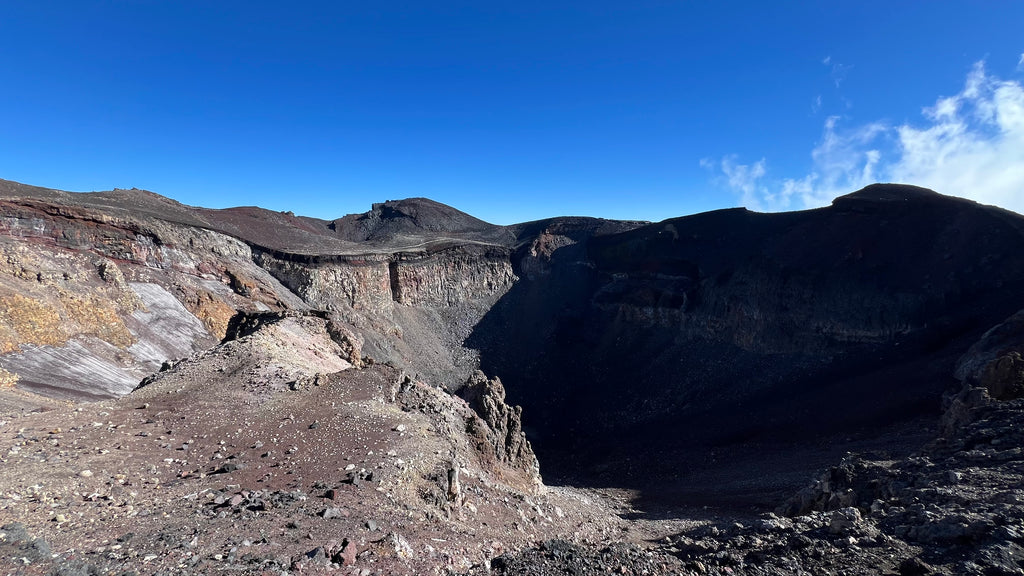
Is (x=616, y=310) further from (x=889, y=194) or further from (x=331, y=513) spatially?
(x=331, y=513)

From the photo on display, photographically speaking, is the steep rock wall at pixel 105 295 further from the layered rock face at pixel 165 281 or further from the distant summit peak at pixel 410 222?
the distant summit peak at pixel 410 222

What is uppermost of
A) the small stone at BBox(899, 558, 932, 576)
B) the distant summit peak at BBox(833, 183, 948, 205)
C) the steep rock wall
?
the distant summit peak at BBox(833, 183, 948, 205)

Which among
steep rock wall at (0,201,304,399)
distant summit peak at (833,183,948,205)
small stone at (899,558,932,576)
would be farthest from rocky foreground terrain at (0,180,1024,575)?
distant summit peak at (833,183,948,205)

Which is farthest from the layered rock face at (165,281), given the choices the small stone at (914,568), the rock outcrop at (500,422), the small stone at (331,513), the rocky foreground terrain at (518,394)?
the small stone at (914,568)

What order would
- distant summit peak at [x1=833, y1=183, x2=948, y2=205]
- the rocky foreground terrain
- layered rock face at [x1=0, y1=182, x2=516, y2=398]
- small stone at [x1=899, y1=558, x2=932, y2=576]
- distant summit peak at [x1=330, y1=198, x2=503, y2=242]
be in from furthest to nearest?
distant summit peak at [x1=330, y1=198, x2=503, y2=242] → distant summit peak at [x1=833, y1=183, x2=948, y2=205] → layered rock face at [x1=0, y1=182, x2=516, y2=398] → the rocky foreground terrain → small stone at [x1=899, y1=558, x2=932, y2=576]

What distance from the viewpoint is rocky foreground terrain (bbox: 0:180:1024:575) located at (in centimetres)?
700

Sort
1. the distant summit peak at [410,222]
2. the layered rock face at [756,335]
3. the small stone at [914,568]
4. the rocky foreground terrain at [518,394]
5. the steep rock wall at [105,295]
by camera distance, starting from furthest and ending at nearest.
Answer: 1. the distant summit peak at [410,222]
2. the layered rock face at [756,335]
3. the steep rock wall at [105,295]
4. the rocky foreground terrain at [518,394]
5. the small stone at [914,568]

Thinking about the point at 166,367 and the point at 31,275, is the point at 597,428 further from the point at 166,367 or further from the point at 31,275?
the point at 31,275

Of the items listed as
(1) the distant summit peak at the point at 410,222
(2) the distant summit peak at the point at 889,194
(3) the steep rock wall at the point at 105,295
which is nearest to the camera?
(3) the steep rock wall at the point at 105,295

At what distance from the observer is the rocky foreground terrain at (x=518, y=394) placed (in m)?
7.00

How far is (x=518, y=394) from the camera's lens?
42969 mm

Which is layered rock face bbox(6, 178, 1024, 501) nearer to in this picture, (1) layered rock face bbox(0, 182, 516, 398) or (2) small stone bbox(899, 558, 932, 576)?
(1) layered rock face bbox(0, 182, 516, 398)

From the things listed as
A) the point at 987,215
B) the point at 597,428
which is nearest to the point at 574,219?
the point at 597,428

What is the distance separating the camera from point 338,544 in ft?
20.5
